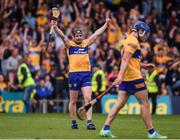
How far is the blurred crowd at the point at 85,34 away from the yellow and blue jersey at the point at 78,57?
960 centimetres

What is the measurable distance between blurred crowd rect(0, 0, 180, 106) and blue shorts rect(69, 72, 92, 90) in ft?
31.8

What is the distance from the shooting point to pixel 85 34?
31.8m

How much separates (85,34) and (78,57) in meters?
12.6

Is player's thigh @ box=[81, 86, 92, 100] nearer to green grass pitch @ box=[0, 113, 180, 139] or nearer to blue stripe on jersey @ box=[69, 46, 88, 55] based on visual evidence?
green grass pitch @ box=[0, 113, 180, 139]

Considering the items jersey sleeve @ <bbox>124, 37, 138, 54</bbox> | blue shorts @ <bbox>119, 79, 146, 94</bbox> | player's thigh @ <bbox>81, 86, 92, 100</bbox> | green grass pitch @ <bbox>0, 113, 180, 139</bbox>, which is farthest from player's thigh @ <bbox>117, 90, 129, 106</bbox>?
player's thigh @ <bbox>81, 86, 92, 100</bbox>

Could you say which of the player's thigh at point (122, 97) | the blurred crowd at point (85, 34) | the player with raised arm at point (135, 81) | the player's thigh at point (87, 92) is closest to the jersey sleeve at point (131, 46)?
the player with raised arm at point (135, 81)

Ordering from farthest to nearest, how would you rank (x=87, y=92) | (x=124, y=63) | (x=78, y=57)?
(x=78, y=57) < (x=87, y=92) < (x=124, y=63)

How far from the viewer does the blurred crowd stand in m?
30.4

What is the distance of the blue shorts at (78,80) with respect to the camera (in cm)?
1920

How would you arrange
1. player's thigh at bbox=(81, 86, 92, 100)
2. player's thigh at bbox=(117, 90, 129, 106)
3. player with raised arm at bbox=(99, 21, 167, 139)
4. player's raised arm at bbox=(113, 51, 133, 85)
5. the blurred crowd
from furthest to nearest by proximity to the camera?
the blurred crowd
player's thigh at bbox=(81, 86, 92, 100)
player's thigh at bbox=(117, 90, 129, 106)
player with raised arm at bbox=(99, 21, 167, 139)
player's raised arm at bbox=(113, 51, 133, 85)

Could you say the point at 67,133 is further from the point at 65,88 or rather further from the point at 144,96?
the point at 65,88

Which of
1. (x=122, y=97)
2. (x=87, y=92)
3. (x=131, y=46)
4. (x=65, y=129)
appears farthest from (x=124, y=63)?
(x=65, y=129)

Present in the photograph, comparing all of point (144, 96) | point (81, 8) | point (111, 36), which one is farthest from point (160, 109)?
point (144, 96)

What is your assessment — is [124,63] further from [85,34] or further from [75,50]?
[85,34]
